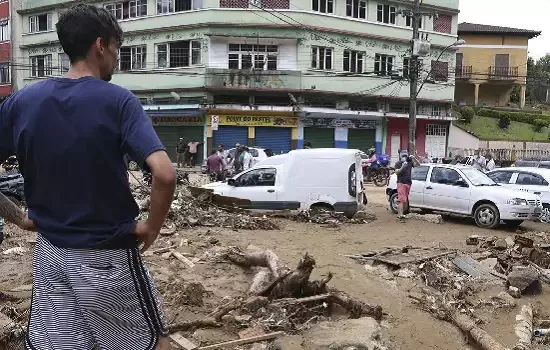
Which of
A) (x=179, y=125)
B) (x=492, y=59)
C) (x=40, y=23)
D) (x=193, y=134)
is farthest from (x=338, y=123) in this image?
(x=40, y=23)

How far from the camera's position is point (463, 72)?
49812 millimetres

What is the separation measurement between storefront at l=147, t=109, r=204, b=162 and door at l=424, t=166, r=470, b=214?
19.6 meters

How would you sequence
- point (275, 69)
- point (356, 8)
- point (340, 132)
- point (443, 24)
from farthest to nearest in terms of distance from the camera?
point (443, 24) → point (356, 8) → point (340, 132) → point (275, 69)

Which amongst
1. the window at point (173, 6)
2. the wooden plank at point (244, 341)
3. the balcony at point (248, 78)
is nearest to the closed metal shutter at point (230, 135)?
the balcony at point (248, 78)

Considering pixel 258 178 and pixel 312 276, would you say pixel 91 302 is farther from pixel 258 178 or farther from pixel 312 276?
pixel 258 178

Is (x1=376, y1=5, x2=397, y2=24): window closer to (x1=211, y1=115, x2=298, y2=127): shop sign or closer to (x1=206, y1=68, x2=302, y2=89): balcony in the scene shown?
(x1=206, y1=68, x2=302, y2=89): balcony

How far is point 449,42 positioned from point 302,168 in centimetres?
2930

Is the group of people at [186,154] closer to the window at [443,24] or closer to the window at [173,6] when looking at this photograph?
the window at [173,6]

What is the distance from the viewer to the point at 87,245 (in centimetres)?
222

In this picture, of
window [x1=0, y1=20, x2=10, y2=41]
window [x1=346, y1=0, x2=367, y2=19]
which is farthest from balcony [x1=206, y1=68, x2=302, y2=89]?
window [x1=0, y1=20, x2=10, y2=41]

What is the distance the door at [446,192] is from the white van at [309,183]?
7.92ft

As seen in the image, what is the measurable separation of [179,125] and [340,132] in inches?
399

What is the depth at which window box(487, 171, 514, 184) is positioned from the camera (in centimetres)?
1630

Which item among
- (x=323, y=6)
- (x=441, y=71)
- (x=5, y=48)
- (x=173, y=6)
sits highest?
(x=323, y=6)
